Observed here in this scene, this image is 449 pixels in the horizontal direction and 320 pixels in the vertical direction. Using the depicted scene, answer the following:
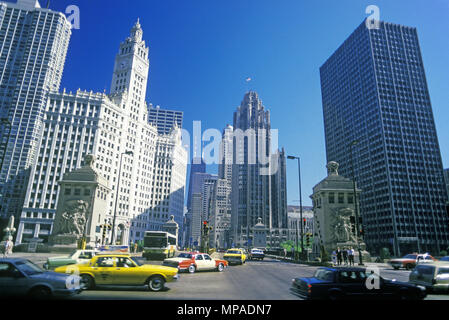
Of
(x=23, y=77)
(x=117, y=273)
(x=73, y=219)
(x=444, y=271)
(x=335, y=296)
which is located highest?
(x=23, y=77)

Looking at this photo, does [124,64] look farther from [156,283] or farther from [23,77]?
[156,283]

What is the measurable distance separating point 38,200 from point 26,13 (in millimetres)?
97455

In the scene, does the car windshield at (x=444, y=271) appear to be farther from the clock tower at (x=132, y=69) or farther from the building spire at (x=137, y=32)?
the building spire at (x=137, y=32)

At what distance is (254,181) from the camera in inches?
5851

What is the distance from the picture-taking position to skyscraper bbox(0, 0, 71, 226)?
112m

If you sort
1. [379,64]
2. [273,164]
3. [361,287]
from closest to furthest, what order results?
1. [361,287]
2. [379,64]
3. [273,164]

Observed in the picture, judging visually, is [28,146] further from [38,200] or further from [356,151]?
[356,151]

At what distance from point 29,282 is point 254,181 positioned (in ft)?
465

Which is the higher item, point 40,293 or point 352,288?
point 352,288

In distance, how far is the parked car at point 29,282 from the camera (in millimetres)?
8734

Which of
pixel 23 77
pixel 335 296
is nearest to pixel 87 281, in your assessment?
pixel 335 296

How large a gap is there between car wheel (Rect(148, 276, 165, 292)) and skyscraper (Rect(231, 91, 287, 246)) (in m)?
133
